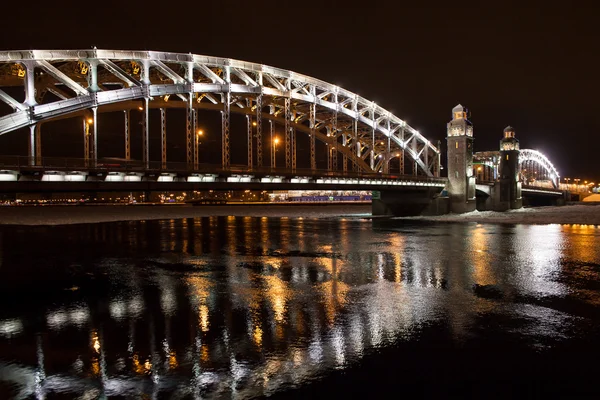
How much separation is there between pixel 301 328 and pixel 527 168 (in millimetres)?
131576

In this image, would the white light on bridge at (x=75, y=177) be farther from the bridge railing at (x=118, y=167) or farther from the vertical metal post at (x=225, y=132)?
the vertical metal post at (x=225, y=132)

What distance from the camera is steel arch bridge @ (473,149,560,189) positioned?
338 ft

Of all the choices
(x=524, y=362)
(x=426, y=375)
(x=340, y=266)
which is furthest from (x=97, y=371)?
(x=340, y=266)

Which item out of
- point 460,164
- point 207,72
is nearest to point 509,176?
point 460,164

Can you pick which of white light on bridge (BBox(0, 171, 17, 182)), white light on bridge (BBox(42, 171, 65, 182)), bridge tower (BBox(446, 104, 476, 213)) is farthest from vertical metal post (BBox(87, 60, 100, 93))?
bridge tower (BBox(446, 104, 476, 213))

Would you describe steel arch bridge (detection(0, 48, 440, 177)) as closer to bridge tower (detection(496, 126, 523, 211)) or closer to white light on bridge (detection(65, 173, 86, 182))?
white light on bridge (detection(65, 173, 86, 182))

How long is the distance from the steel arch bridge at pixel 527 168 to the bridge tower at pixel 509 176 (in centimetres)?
728

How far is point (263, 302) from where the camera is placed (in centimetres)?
1123

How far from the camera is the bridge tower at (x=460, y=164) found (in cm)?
6606

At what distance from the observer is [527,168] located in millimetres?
126938

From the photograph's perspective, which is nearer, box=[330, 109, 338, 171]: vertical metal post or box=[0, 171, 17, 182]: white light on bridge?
box=[0, 171, 17, 182]: white light on bridge

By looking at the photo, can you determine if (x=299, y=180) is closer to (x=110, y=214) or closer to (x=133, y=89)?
(x=133, y=89)

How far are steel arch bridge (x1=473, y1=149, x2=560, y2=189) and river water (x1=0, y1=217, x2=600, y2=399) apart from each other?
3439 inches

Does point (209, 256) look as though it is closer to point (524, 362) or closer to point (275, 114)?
point (524, 362)
